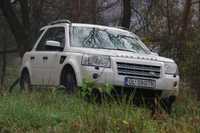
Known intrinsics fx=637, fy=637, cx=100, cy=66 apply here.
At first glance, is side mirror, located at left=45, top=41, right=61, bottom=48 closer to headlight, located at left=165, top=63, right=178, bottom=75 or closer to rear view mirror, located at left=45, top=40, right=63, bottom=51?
rear view mirror, located at left=45, top=40, right=63, bottom=51

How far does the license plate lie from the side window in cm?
178

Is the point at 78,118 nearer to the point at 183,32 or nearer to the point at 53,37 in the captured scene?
the point at 53,37

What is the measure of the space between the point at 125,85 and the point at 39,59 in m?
2.99

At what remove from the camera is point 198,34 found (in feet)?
51.4

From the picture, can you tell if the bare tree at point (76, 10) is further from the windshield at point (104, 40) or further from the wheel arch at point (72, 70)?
the wheel arch at point (72, 70)

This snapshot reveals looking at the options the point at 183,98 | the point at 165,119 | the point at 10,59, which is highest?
the point at 165,119

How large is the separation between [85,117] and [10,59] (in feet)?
101

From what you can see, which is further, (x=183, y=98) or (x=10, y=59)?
(x=10, y=59)

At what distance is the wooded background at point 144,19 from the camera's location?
15.4m

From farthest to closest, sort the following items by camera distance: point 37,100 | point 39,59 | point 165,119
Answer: point 39,59 → point 37,100 → point 165,119

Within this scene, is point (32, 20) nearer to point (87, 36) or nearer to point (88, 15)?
point (88, 15)

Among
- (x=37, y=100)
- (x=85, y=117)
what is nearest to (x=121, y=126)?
(x=85, y=117)

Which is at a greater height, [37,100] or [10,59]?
[37,100]

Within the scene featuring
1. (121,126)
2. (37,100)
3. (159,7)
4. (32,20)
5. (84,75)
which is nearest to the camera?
(121,126)
